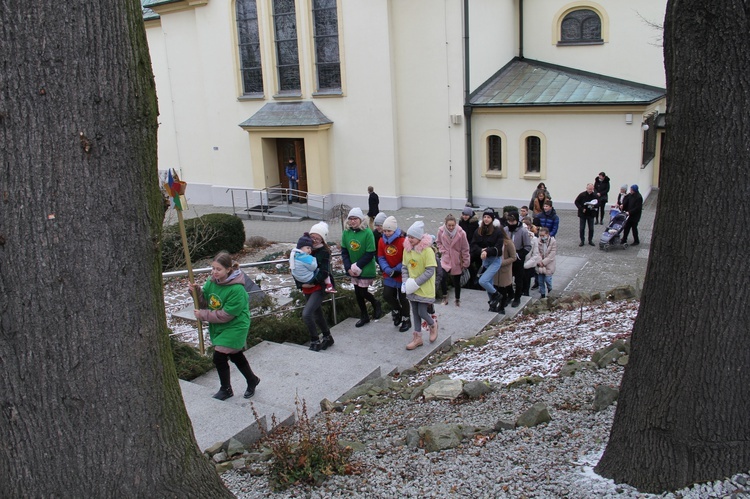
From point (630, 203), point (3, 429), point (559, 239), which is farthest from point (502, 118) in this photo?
point (3, 429)

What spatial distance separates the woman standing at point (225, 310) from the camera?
21.5ft

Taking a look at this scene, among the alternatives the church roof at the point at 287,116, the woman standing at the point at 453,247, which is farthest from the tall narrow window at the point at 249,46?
the woman standing at the point at 453,247

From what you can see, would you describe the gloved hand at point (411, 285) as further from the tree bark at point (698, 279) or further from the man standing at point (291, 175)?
the man standing at point (291, 175)

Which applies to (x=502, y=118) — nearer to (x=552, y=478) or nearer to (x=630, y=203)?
(x=630, y=203)

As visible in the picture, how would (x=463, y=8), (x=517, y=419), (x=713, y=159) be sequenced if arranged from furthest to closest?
(x=463, y=8)
(x=517, y=419)
(x=713, y=159)

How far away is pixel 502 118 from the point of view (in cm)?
2109

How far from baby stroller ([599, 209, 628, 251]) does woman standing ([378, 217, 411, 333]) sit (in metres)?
8.14

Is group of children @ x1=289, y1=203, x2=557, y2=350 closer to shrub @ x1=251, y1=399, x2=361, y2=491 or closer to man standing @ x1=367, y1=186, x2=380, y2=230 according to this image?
shrub @ x1=251, y1=399, x2=361, y2=491

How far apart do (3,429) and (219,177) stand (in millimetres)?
23218

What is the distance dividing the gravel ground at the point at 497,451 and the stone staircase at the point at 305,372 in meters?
0.58

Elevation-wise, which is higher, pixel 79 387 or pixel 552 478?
pixel 79 387

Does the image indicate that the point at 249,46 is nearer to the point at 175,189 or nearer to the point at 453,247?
the point at 453,247

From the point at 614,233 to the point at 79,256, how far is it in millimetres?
14487

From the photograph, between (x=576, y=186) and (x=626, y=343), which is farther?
(x=576, y=186)
